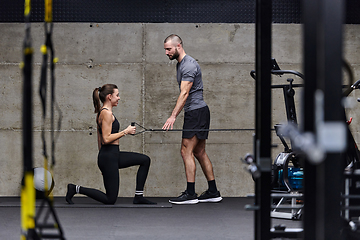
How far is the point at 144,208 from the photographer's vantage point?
4.01 meters

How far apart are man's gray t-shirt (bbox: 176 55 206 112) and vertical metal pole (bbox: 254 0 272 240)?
225cm

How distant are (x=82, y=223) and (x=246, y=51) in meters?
2.73

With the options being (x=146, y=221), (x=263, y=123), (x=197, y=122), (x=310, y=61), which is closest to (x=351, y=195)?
(x=263, y=123)

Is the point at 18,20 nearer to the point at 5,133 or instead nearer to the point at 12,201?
the point at 5,133

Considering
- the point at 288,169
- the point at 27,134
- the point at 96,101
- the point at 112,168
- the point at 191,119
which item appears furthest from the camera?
the point at 191,119

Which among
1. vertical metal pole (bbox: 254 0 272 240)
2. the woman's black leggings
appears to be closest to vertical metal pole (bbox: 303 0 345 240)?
vertical metal pole (bbox: 254 0 272 240)

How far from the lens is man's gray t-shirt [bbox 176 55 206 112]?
4281mm

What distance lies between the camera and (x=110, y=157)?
4.05 metres

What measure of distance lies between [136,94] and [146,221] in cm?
180

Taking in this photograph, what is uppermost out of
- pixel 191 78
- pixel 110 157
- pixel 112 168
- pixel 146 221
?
pixel 191 78

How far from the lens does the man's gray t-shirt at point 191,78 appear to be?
4.28 metres

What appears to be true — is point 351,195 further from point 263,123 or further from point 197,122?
point 197,122

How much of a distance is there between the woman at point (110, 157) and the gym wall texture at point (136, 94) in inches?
24.9

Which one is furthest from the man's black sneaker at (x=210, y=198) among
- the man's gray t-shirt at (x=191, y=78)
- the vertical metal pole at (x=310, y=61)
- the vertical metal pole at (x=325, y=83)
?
the vertical metal pole at (x=310, y=61)
